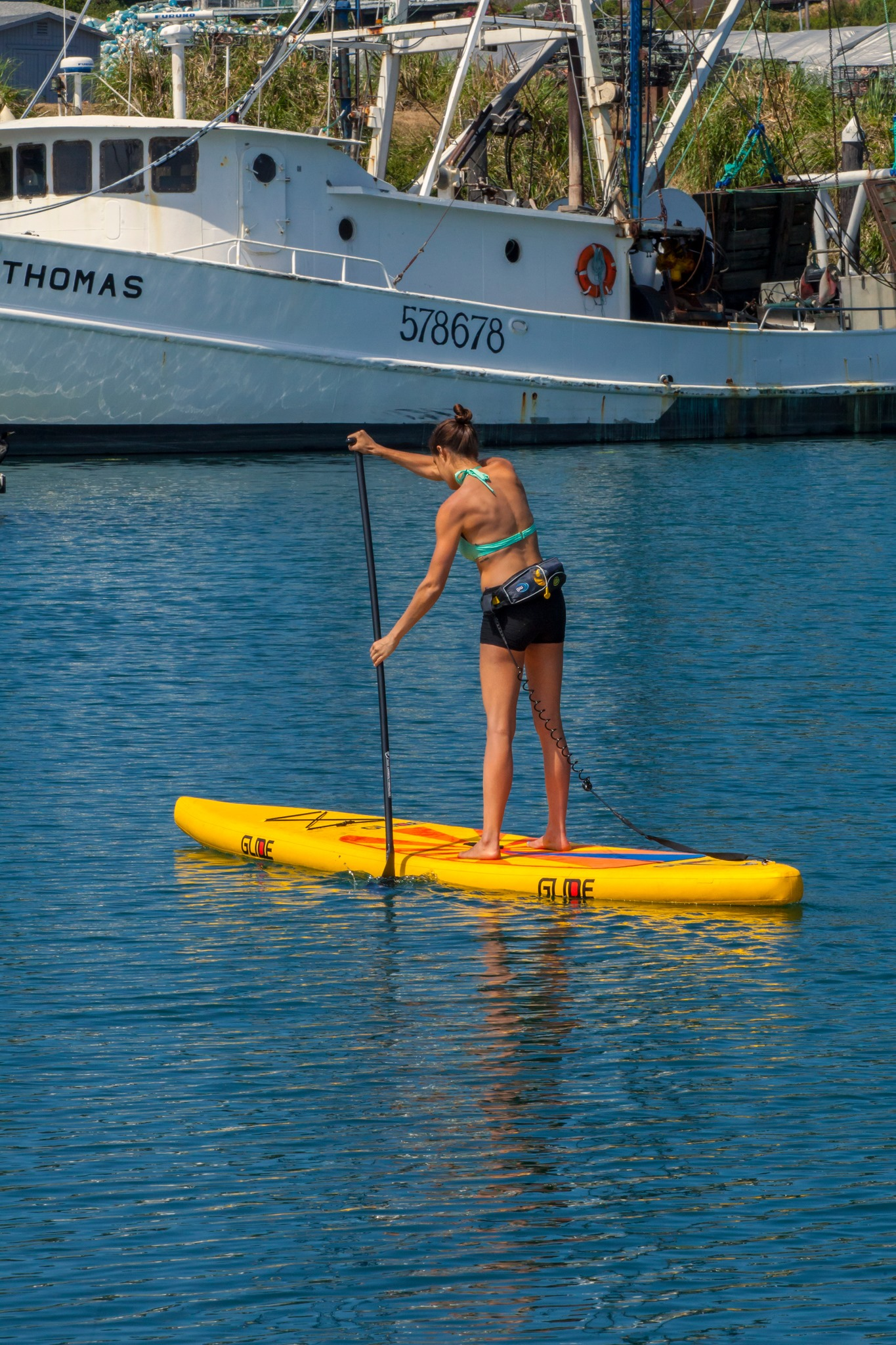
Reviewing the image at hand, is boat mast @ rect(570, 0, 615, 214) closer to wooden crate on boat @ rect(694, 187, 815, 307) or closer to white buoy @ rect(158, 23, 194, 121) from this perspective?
wooden crate on boat @ rect(694, 187, 815, 307)

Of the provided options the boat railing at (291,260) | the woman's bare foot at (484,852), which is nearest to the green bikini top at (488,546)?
the woman's bare foot at (484,852)

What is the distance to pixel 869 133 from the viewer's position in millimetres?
40969

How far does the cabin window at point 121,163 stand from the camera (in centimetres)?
2458

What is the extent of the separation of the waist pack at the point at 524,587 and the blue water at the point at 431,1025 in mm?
1140

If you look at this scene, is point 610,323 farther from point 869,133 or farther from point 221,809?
point 221,809

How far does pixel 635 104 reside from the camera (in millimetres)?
26609

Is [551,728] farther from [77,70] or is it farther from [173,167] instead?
[77,70]

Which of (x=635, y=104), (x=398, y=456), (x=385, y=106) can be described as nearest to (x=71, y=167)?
(x=385, y=106)

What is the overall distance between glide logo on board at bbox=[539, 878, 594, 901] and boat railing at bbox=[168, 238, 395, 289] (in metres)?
17.9

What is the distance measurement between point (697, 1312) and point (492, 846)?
3.55m

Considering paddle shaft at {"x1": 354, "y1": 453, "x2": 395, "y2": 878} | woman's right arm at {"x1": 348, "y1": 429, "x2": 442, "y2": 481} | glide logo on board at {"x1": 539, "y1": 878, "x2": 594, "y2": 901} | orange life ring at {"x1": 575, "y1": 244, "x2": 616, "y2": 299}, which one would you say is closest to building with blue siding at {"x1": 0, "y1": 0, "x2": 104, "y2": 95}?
orange life ring at {"x1": 575, "y1": 244, "x2": 616, "y2": 299}

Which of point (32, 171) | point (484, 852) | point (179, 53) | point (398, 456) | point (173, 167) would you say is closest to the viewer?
point (398, 456)

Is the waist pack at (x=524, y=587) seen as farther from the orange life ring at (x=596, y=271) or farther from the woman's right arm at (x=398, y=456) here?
the orange life ring at (x=596, y=271)

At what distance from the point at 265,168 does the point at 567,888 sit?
18750 millimetres
